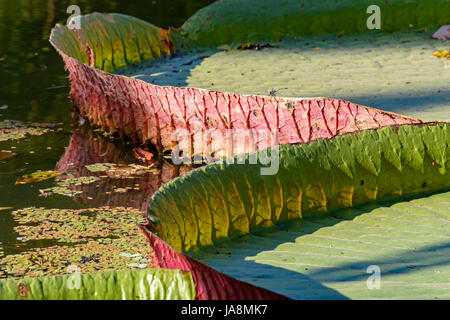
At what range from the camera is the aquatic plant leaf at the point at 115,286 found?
125cm

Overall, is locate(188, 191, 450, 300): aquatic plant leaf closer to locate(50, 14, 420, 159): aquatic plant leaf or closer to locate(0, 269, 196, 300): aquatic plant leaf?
locate(0, 269, 196, 300): aquatic plant leaf

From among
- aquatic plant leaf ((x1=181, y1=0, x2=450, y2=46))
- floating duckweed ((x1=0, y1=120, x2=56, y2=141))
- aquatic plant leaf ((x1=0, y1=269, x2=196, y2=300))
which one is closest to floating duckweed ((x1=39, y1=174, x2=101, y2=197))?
floating duckweed ((x1=0, y1=120, x2=56, y2=141))

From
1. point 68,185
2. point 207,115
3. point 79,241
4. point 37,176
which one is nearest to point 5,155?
point 37,176

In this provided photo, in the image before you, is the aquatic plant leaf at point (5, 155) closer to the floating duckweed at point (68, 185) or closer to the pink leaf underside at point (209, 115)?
the floating duckweed at point (68, 185)

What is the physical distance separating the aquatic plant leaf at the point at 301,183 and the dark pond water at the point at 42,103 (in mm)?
629

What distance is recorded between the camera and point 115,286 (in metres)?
1.27

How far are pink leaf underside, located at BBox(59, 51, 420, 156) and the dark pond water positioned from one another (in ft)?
0.42

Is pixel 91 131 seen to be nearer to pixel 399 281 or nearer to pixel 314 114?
pixel 314 114

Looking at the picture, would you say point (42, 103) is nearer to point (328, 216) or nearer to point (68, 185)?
point (68, 185)

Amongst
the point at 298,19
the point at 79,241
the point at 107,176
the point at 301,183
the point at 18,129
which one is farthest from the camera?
the point at 298,19

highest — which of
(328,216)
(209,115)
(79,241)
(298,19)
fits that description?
(298,19)

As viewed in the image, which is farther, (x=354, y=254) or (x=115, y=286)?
(x=354, y=254)

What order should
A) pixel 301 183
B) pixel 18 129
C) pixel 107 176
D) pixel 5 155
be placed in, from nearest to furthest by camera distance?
pixel 301 183 → pixel 107 176 → pixel 5 155 → pixel 18 129

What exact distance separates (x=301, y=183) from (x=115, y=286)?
739mm
